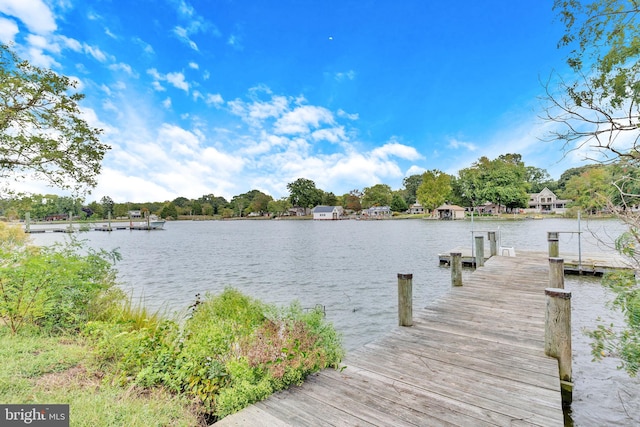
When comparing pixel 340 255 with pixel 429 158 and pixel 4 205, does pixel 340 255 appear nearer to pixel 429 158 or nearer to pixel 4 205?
pixel 4 205

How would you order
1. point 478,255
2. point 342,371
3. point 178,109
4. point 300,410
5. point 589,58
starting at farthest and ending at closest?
point 178,109
point 478,255
point 589,58
point 342,371
point 300,410

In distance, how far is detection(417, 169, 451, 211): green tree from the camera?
65250mm

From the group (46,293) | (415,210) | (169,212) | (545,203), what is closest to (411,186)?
(415,210)

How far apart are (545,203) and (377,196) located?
4127cm

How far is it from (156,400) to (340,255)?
54.8 ft

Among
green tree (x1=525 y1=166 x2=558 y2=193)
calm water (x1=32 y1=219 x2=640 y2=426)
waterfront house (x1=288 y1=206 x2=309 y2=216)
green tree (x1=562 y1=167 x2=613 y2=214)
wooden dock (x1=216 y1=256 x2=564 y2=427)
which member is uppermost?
green tree (x1=525 y1=166 x2=558 y2=193)

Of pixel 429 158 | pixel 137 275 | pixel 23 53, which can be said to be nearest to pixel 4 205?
pixel 23 53

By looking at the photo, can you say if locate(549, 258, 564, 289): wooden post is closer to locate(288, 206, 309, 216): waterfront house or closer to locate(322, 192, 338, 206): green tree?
locate(322, 192, 338, 206): green tree

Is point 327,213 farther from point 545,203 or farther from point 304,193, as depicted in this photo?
point 545,203

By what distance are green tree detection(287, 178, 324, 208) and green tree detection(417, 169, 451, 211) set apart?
36506 mm

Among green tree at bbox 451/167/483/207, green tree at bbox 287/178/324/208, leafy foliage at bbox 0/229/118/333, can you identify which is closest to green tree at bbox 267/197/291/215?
green tree at bbox 287/178/324/208

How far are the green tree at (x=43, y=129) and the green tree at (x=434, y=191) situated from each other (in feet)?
220

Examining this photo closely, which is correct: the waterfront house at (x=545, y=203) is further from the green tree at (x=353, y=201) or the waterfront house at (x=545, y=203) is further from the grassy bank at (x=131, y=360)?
the grassy bank at (x=131, y=360)

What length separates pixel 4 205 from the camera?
8.64 m
